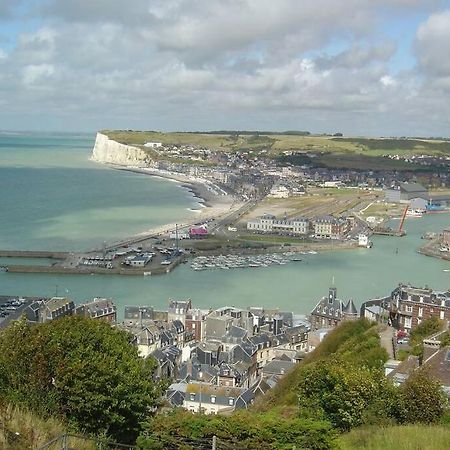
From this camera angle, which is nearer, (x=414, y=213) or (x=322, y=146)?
(x=414, y=213)

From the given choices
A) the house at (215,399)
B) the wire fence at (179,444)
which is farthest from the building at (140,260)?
the wire fence at (179,444)

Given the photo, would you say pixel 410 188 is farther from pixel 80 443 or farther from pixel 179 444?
pixel 80 443

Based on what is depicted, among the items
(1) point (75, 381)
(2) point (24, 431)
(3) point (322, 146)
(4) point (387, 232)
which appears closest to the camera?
(2) point (24, 431)

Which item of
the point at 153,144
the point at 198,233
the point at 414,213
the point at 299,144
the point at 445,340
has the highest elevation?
the point at 299,144

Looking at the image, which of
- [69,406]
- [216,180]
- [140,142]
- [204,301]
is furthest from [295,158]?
[69,406]

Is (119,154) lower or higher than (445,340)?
higher

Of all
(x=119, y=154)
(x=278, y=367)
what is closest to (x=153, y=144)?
(x=119, y=154)

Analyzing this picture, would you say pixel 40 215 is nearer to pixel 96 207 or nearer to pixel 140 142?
pixel 96 207
